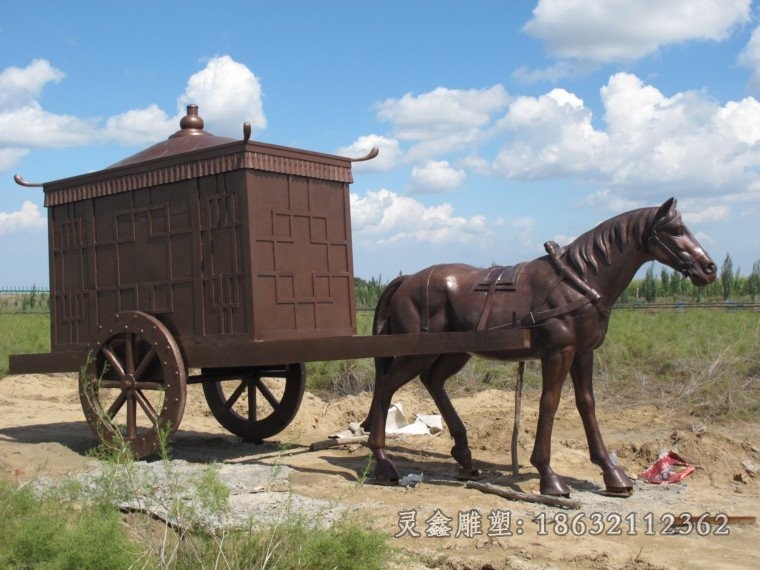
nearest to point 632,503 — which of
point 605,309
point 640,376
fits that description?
point 605,309

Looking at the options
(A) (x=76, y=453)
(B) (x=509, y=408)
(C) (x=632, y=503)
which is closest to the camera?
(C) (x=632, y=503)

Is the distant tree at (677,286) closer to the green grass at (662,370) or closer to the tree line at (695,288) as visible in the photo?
the tree line at (695,288)

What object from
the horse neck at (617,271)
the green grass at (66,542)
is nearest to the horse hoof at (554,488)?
the horse neck at (617,271)

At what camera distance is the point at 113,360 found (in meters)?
7.33

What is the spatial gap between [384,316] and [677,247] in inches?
93.9

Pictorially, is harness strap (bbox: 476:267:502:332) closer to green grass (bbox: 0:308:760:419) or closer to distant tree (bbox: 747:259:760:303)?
green grass (bbox: 0:308:760:419)

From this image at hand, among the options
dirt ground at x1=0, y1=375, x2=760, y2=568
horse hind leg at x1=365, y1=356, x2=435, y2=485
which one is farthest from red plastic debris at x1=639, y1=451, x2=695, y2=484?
horse hind leg at x1=365, y1=356, x2=435, y2=485

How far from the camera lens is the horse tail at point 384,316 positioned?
23.1 feet

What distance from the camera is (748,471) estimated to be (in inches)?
265

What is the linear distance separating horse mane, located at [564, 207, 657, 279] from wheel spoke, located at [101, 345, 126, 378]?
3.77 m

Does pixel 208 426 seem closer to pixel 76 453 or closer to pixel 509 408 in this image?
pixel 76 453

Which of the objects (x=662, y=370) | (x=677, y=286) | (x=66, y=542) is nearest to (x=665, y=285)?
(x=677, y=286)

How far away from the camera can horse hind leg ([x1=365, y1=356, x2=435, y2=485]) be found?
6.58 metres

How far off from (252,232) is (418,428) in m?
3.15
